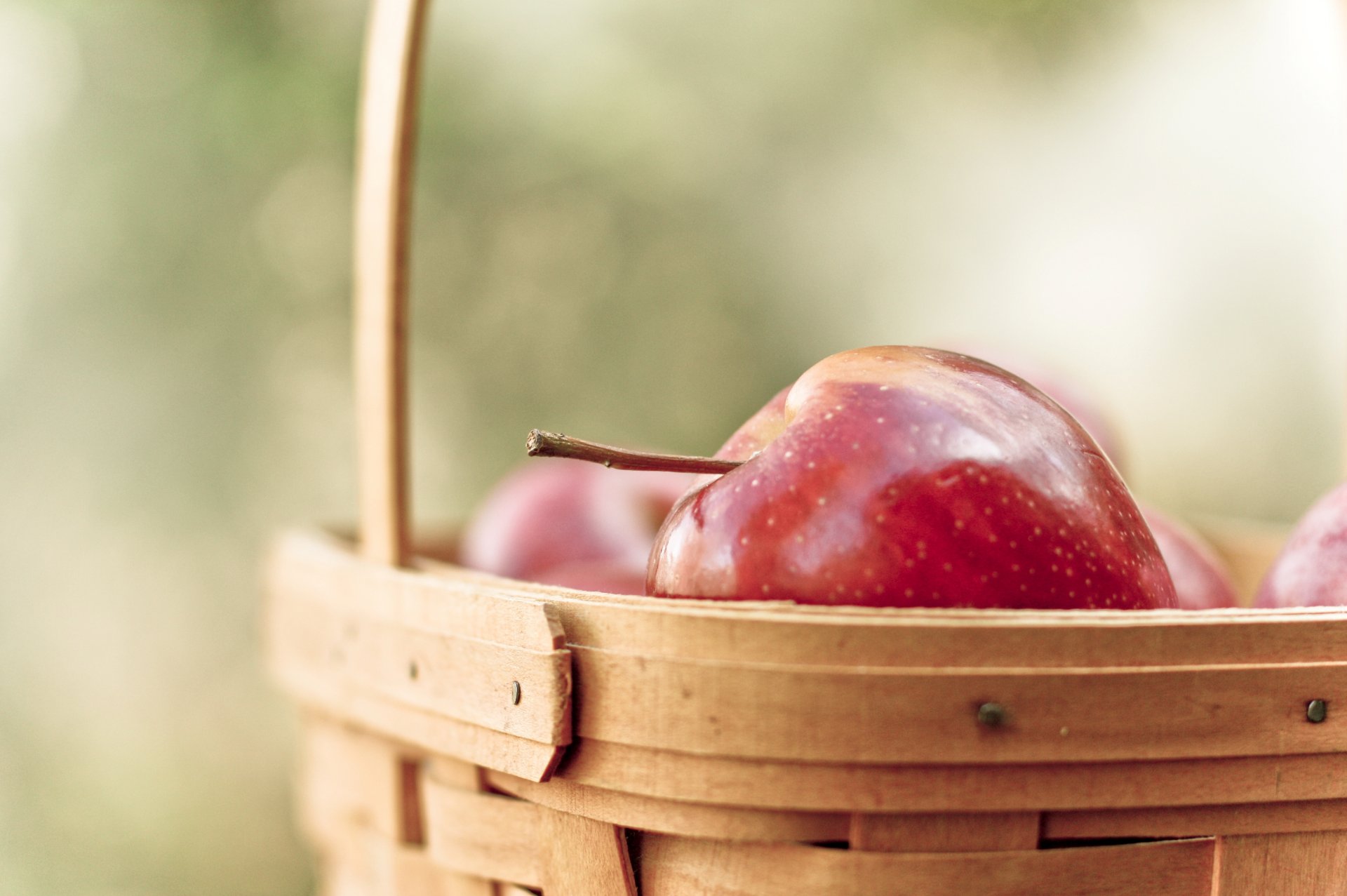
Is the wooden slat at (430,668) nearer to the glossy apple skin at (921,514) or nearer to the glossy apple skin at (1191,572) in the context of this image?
the glossy apple skin at (921,514)

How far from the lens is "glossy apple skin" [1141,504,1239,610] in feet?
2.02

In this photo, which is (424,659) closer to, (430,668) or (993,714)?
(430,668)

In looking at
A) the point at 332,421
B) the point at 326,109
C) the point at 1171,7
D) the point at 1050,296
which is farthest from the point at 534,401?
the point at 1171,7

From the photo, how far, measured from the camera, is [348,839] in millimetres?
658

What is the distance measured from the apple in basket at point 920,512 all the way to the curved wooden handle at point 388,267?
16 cm

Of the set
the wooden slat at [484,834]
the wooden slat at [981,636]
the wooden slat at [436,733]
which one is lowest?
the wooden slat at [484,834]

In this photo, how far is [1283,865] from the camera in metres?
0.41

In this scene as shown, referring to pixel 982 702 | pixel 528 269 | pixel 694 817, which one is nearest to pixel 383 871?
pixel 694 817

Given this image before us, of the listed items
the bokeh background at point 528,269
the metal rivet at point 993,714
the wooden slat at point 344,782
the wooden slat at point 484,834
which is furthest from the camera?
the bokeh background at point 528,269

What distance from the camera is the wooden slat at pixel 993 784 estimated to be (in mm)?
383

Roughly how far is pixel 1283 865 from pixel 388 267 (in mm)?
477

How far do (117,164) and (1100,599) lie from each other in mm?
1609

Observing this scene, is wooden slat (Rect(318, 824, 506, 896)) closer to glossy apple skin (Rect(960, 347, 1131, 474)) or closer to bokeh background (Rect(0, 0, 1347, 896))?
glossy apple skin (Rect(960, 347, 1131, 474))

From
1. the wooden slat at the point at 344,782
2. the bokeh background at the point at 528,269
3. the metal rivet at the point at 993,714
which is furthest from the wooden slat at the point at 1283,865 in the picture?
the bokeh background at the point at 528,269
